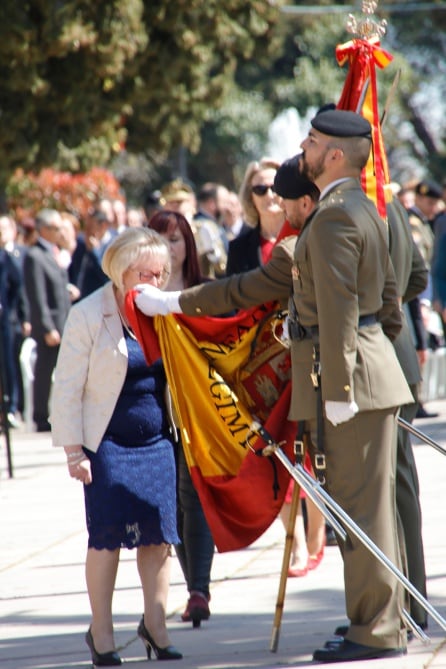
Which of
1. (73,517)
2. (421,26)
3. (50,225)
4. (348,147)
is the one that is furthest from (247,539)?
(421,26)

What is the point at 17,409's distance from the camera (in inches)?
558

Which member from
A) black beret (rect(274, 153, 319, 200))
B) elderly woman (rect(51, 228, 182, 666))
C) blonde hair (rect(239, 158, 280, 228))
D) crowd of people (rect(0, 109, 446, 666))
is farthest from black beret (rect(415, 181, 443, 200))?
elderly woman (rect(51, 228, 182, 666))

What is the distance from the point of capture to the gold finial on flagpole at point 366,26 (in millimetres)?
5637

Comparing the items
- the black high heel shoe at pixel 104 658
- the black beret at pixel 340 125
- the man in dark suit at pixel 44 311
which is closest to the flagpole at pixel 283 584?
the black high heel shoe at pixel 104 658

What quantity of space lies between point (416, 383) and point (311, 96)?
31.8 m

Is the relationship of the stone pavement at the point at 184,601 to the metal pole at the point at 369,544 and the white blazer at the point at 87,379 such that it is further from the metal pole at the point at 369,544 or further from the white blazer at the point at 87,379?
the white blazer at the point at 87,379

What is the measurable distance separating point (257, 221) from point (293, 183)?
1.73m

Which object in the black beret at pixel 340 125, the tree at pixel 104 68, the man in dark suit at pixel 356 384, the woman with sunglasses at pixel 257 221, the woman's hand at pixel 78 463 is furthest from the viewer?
the tree at pixel 104 68

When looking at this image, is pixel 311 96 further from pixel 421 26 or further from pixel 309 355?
pixel 309 355

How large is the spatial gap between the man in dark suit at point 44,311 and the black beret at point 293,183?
7898 millimetres

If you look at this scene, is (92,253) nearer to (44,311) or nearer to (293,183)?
(44,311)

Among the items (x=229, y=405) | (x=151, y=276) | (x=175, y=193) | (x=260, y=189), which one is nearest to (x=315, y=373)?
(x=229, y=405)

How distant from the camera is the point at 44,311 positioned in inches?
520

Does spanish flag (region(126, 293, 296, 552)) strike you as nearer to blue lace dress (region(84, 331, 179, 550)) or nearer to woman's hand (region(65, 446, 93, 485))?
blue lace dress (region(84, 331, 179, 550))
